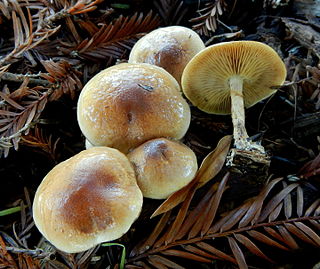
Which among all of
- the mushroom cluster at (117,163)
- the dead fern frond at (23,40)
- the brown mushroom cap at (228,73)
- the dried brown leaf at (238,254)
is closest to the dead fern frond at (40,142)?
the mushroom cluster at (117,163)

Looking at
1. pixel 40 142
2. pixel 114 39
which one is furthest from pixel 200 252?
pixel 114 39

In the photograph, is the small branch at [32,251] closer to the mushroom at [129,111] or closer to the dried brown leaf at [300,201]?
the mushroom at [129,111]

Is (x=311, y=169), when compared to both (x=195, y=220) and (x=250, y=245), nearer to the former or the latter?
(x=250, y=245)

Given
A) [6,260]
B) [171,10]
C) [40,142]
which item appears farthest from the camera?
[171,10]

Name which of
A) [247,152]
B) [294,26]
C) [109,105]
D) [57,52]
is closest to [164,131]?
[109,105]

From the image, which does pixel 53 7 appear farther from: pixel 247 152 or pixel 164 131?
pixel 247 152

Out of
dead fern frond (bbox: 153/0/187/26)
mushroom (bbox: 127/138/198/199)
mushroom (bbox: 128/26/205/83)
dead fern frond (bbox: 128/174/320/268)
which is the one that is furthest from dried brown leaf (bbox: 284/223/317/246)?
dead fern frond (bbox: 153/0/187/26)
